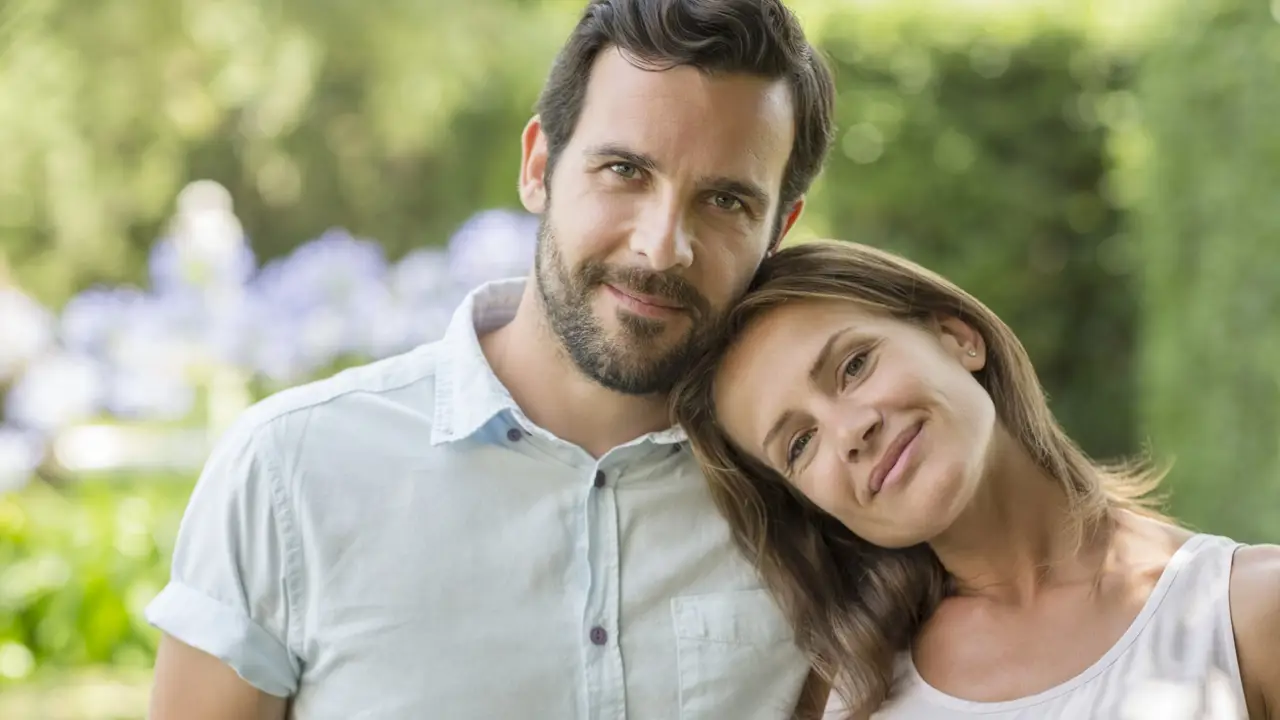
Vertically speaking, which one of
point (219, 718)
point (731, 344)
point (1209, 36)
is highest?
point (1209, 36)

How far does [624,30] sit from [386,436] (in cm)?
77

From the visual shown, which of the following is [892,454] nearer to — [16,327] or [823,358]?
[823,358]

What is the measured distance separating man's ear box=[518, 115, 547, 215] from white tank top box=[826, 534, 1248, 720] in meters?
1.09

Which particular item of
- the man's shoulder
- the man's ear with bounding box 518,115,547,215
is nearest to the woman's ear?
the man's ear with bounding box 518,115,547,215

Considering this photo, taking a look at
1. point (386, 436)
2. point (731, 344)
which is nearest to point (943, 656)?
point (731, 344)

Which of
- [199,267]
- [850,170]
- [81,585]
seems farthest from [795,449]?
[850,170]

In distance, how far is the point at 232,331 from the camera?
193 inches

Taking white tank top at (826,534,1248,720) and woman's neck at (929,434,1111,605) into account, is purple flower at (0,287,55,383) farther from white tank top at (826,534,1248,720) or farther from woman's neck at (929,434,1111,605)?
white tank top at (826,534,1248,720)

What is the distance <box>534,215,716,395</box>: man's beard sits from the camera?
2.18 meters

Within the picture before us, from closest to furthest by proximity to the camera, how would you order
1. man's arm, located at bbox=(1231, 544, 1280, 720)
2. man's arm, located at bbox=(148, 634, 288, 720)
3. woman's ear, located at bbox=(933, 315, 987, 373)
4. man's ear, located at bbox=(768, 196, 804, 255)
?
man's arm, located at bbox=(1231, 544, 1280, 720), man's arm, located at bbox=(148, 634, 288, 720), woman's ear, located at bbox=(933, 315, 987, 373), man's ear, located at bbox=(768, 196, 804, 255)

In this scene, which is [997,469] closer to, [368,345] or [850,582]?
[850,582]

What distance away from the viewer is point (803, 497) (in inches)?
95.2

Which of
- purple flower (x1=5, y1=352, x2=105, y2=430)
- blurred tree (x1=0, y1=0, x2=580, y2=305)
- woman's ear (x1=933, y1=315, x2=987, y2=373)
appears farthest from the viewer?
blurred tree (x1=0, y1=0, x2=580, y2=305)

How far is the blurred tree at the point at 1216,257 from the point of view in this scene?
4.48m
